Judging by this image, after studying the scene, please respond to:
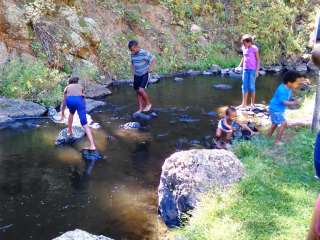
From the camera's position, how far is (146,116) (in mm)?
10828

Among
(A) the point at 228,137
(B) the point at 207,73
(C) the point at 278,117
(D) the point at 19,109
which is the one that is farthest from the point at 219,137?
(B) the point at 207,73

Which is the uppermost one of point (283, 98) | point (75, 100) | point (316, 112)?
point (283, 98)

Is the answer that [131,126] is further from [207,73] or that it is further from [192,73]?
[207,73]

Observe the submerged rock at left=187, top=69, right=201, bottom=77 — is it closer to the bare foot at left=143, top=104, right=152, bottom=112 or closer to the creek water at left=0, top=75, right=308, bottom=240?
the creek water at left=0, top=75, right=308, bottom=240

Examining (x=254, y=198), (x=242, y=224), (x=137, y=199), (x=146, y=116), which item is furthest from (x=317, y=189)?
(x=146, y=116)

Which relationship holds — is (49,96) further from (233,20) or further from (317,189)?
(233,20)

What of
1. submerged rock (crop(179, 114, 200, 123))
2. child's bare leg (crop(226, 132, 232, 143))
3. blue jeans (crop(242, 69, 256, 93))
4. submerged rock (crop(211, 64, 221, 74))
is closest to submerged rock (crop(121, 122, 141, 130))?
submerged rock (crop(179, 114, 200, 123))

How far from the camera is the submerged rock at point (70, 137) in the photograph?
881 cm

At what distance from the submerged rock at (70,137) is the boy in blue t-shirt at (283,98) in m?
3.74

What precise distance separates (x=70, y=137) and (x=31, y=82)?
360cm

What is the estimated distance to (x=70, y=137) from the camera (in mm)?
8898

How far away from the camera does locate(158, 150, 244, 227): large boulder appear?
572 cm

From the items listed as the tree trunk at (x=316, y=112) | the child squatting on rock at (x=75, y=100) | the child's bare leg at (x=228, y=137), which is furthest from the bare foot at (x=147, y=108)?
the tree trunk at (x=316, y=112)

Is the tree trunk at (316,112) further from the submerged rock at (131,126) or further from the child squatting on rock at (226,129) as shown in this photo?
the submerged rock at (131,126)
